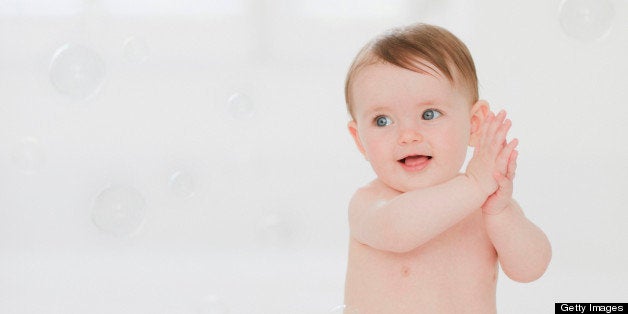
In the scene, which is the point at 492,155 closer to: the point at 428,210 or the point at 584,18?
the point at 428,210

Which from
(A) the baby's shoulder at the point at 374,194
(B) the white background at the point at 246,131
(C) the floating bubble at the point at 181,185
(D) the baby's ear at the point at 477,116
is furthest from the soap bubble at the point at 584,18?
(B) the white background at the point at 246,131

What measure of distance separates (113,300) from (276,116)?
2.68 feet

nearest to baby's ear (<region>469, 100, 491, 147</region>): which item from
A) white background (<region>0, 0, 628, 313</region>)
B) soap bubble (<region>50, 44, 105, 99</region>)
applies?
soap bubble (<region>50, 44, 105, 99</region>)

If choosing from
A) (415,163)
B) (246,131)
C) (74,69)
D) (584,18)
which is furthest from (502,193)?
(246,131)

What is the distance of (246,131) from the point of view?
9.25 feet

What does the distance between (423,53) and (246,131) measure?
6.01 ft

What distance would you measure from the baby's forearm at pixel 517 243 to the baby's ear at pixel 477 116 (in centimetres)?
11

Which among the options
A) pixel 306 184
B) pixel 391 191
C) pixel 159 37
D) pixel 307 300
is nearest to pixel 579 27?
pixel 391 191

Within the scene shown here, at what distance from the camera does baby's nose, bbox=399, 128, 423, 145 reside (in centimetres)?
100

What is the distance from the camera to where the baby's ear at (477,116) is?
107cm

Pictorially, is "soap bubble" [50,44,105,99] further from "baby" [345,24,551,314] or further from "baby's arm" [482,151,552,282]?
"baby's arm" [482,151,552,282]

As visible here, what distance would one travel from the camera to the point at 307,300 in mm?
2312

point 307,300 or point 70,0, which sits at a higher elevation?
point 70,0

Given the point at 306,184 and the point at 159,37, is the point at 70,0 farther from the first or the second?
the point at 306,184
